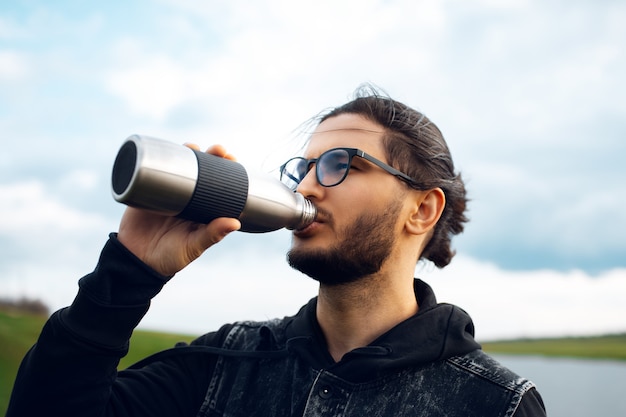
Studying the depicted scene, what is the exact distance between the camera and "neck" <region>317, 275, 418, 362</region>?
3059 millimetres

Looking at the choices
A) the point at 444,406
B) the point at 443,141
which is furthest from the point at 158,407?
the point at 443,141

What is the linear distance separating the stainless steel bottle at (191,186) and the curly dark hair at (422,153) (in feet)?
3.34

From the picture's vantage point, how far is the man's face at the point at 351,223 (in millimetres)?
2961

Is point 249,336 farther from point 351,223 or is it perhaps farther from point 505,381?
point 505,381

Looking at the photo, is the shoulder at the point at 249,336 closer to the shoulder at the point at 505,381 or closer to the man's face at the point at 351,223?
the man's face at the point at 351,223

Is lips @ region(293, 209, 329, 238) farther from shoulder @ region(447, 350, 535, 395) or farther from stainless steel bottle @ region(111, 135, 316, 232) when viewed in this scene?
shoulder @ region(447, 350, 535, 395)

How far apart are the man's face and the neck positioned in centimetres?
8

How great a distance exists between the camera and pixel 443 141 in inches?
150

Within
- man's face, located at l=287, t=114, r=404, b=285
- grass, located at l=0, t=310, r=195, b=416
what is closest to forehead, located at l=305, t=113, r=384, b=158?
man's face, located at l=287, t=114, r=404, b=285

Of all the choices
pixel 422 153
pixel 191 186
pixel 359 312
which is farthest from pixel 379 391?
pixel 422 153

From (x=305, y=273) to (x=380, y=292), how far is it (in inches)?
16.5

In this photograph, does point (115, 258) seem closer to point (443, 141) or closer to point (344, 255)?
point (344, 255)

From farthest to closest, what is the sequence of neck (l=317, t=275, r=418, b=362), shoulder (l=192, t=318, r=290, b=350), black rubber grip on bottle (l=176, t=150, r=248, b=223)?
1. shoulder (l=192, t=318, r=290, b=350)
2. neck (l=317, t=275, r=418, b=362)
3. black rubber grip on bottle (l=176, t=150, r=248, b=223)

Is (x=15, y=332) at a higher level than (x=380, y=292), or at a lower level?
lower
